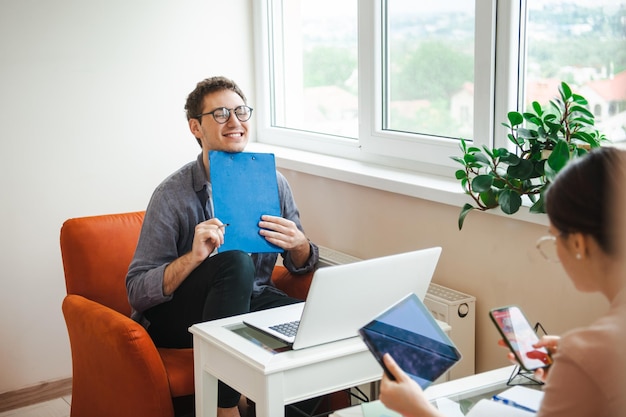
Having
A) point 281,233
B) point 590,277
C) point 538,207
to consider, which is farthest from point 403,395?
point 281,233

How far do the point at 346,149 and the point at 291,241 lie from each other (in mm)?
817

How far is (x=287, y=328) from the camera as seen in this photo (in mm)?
2121

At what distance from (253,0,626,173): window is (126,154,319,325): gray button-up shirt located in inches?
22.0

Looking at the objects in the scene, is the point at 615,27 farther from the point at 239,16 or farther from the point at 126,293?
the point at 239,16

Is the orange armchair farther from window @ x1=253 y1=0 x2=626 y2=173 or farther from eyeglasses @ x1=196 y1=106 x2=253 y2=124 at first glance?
window @ x1=253 y1=0 x2=626 y2=173

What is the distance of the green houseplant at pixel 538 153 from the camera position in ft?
6.62

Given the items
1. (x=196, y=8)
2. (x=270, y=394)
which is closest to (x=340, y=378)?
(x=270, y=394)

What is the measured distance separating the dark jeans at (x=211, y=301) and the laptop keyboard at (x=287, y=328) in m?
0.22

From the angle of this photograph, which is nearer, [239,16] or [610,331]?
[610,331]

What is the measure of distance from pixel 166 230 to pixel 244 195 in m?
0.26

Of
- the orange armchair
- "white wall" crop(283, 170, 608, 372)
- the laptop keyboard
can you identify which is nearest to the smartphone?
"white wall" crop(283, 170, 608, 372)

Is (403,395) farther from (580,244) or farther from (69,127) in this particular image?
(69,127)

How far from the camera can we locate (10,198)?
10.2 ft

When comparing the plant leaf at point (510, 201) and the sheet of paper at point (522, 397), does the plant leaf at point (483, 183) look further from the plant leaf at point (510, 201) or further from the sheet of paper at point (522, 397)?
the sheet of paper at point (522, 397)
